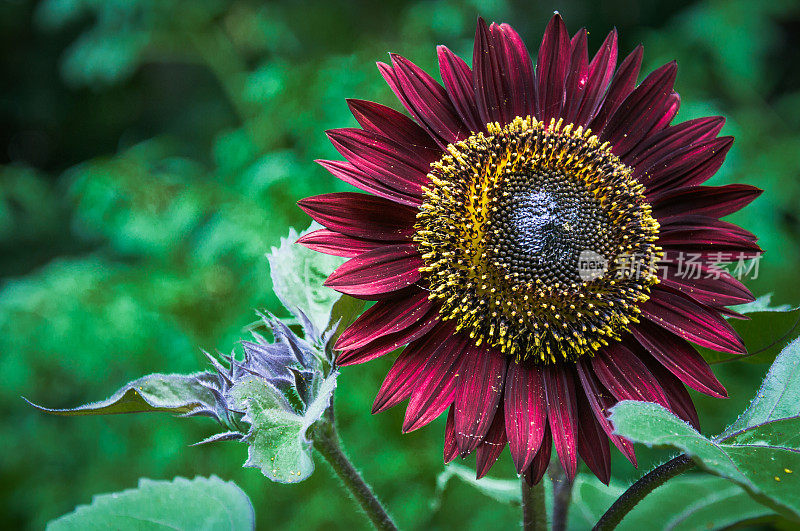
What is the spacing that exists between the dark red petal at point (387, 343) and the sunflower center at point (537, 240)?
0.08ft

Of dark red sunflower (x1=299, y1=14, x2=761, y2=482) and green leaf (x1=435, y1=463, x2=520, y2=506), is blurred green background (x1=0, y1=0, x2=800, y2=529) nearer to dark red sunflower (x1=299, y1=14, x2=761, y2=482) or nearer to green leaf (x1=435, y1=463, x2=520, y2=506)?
green leaf (x1=435, y1=463, x2=520, y2=506)

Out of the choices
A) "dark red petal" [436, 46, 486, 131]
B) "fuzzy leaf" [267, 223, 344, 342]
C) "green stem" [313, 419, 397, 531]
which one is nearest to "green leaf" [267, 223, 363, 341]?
"fuzzy leaf" [267, 223, 344, 342]

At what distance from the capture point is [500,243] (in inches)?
33.0

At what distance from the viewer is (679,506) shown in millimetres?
1086

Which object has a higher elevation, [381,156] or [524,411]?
[381,156]

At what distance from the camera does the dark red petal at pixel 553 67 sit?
857 mm

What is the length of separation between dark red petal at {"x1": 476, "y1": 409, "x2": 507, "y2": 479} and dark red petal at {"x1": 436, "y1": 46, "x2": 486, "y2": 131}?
361mm

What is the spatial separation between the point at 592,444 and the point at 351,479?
0.27 metres

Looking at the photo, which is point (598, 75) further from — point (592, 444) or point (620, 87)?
point (592, 444)

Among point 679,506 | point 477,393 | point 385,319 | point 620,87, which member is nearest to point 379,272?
point 385,319

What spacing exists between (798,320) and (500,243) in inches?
13.1

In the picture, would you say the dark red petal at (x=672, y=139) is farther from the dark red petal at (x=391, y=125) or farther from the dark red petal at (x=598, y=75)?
the dark red petal at (x=391, y=125)

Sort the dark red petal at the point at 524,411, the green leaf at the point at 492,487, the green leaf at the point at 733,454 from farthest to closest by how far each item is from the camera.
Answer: the green leaf at the point at 492,487 → the dark red petal at the point at 524,411 → the green leaf at the point at 733,454

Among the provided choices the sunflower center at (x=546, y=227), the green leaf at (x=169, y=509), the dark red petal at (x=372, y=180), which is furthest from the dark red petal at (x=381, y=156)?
the green leaf at (x=169, y=509)
